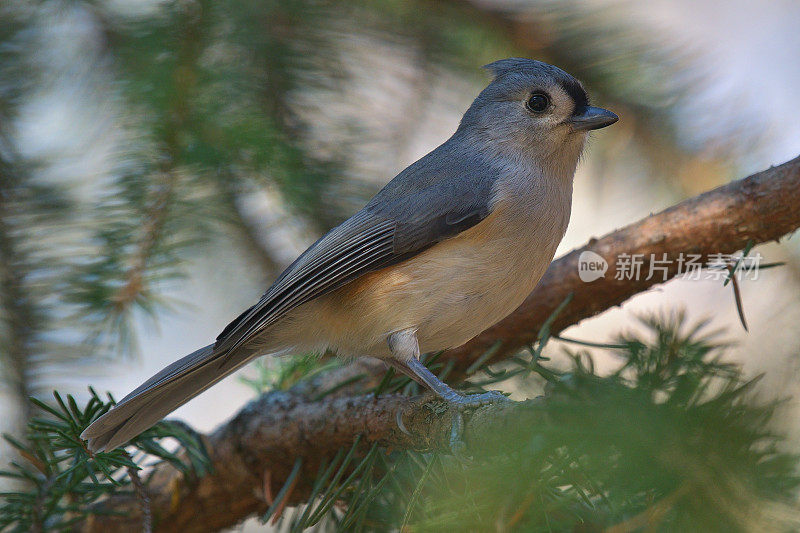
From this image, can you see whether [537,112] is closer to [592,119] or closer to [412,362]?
[592,119]

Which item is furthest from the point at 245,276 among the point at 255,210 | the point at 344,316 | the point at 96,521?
the point at 96,521

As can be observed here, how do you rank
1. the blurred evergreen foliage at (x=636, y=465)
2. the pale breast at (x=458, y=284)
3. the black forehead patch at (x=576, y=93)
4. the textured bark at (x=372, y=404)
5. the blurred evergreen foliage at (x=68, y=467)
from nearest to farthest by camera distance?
the blurred evergreen foliage at (x=636, y=465) < the blurred evergreen foliage at (x=68, y=467) < the textured bark at (x=372, y=404) < the pale breast at (x=458, y=284) < the black forehead patch at (x=576, y=93)

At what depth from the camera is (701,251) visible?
5.77 ft

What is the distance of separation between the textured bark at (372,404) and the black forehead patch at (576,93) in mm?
441

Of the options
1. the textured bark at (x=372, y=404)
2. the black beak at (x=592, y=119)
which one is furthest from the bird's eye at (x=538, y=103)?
the textured bark at (x=372, y=404)

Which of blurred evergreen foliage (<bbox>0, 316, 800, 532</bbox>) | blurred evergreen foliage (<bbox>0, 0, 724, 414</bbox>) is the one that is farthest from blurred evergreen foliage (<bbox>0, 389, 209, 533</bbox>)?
blurred evergreen foliage (<bbox>0, 316, 800, 532</bbox>)

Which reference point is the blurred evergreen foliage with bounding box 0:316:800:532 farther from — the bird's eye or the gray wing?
the bird's eye

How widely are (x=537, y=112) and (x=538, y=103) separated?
0.09 feet

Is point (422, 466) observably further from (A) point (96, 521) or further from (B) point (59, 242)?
(B) point (59, 242)

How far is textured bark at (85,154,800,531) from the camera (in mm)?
1617

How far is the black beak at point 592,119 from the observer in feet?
6.55

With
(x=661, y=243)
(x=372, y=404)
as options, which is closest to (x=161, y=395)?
(x=372, y=404)

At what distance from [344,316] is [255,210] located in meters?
0.49

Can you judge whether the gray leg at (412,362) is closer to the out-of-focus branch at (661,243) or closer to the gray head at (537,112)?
the out-of-focus branch at (661,243)
